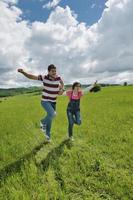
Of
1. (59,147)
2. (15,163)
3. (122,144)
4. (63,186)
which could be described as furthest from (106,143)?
(63,186)

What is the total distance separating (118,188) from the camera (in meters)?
6.66

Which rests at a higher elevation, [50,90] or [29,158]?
[50,90]

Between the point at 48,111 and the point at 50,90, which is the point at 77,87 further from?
the point at 48,111

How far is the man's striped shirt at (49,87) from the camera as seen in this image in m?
10.4

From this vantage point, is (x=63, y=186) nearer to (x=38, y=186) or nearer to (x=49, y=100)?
(x=38, y=186)

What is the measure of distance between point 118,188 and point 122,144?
3782 millimetres

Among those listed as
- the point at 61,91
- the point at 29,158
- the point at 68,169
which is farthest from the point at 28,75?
the point at 68,169

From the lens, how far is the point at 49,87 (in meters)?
10.5

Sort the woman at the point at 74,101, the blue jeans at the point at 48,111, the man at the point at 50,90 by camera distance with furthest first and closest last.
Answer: the woman at the point at 74,101
the blue jeans at the point at 48,111
the man at the point at 50,90

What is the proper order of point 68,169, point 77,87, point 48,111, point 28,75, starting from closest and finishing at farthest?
point 68,169, point 28,75, point 48,111, point 77,87

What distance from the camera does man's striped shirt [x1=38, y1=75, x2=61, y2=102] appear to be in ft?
34.1

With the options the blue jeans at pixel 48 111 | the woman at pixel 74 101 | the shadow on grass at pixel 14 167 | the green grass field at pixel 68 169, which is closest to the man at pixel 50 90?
the blue jeans at pixel 48 111

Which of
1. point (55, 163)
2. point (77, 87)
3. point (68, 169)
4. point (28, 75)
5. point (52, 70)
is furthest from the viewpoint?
point (77, 87)

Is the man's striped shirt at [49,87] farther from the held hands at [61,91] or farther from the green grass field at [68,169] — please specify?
the green grass field at [68,169]
